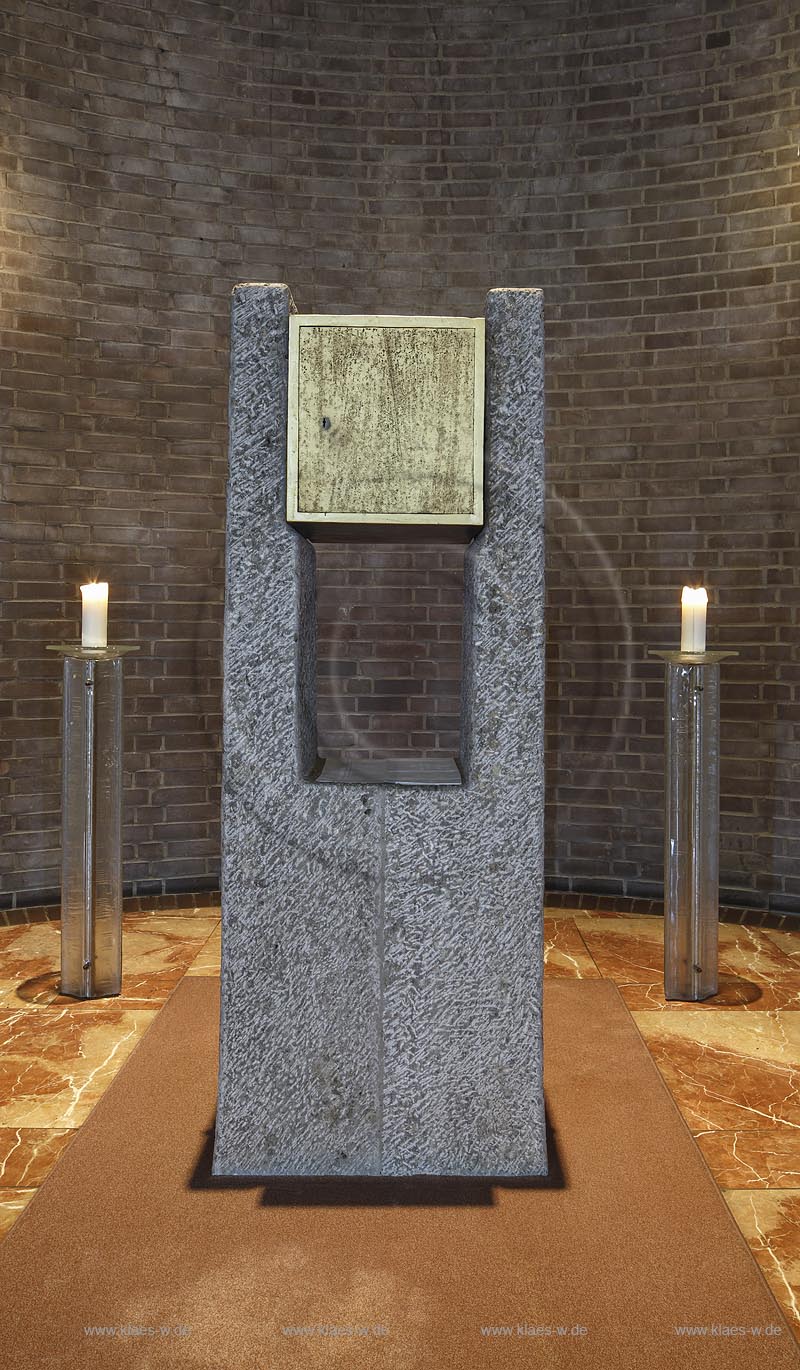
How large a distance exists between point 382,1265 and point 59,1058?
1.25m

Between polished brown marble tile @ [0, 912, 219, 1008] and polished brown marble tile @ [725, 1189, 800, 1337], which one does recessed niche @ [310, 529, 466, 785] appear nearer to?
polished brown marble tile @ [0, 912, 219, 1008]

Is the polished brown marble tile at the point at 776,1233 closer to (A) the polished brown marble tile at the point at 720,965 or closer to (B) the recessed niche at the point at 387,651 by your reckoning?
(A) the polished brown marble tile at the point at 720,965

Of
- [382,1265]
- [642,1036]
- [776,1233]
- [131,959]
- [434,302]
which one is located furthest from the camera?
[434,302]

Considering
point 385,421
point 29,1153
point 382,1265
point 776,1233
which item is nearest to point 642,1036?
point 776,1233

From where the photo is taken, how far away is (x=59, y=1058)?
105 inches

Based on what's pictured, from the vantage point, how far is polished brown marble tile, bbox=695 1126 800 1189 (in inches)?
81.7

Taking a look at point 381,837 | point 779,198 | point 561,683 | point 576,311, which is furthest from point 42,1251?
point 779,198

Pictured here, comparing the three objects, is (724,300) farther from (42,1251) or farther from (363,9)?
(42,1251)

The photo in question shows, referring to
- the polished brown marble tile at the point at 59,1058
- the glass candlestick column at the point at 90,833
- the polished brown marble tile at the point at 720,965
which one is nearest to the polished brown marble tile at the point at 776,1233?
the polished brown marble tile at the point at 720,965

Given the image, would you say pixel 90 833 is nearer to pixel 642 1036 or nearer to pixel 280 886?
pixel 280 886

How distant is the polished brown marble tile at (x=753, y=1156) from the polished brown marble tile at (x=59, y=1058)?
1420 millimetres

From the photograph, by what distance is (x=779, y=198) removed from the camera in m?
4.02

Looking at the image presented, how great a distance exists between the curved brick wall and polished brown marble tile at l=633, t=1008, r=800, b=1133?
1.31m

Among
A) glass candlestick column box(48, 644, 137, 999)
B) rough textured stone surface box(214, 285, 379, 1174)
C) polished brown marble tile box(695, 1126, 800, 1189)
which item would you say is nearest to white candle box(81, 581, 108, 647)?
glass candlestick column box(48, 644, 137, 999)
